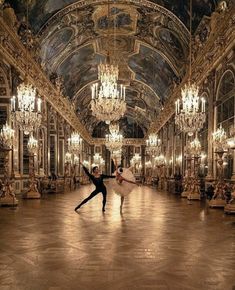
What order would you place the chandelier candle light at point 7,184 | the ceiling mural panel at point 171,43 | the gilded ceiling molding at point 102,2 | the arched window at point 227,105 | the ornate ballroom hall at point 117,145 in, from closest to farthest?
the ornate ballroom hall at point 117,145 → the chandelier candle light at point 7,184 → the arched window at point 227,105 → the gilded ceiling molding at point 102,2 → the ceiling mural panel at point 171,43

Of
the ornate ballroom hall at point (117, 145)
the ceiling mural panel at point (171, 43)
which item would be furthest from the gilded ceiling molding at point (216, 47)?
the ceiling mural panel at point (171, 43)

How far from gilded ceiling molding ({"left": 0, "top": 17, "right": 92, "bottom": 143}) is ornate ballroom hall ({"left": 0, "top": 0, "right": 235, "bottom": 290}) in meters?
0.07

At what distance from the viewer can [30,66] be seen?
17844mm

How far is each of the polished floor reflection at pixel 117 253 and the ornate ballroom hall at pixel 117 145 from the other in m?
0.02

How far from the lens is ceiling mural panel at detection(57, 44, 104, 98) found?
83.4 ft

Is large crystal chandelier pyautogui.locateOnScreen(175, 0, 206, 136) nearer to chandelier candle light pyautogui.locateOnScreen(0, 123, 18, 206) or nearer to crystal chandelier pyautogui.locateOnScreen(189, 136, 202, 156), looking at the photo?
crystal chandelier pyautogui.locateOnScreen(189, 136, 202, 156)

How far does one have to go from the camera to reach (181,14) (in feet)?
58.8

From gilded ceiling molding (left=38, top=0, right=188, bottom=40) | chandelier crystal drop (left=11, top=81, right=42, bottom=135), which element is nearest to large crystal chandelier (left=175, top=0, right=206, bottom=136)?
chandelier crystal drop (left=11, top=81, right=42, bottom=135)

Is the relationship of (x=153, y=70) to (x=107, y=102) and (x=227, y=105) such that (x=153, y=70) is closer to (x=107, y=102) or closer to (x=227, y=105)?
(x=227, y=105)

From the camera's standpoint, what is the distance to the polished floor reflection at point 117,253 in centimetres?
408

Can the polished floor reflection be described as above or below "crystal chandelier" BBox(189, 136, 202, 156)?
below

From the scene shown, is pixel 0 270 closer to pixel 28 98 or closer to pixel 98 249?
pixel 98 249

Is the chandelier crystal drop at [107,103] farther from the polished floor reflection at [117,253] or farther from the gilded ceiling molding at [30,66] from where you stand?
the gilded ceiling molding at [30,66]

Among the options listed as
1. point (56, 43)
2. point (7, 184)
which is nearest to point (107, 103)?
point (7, 184)
